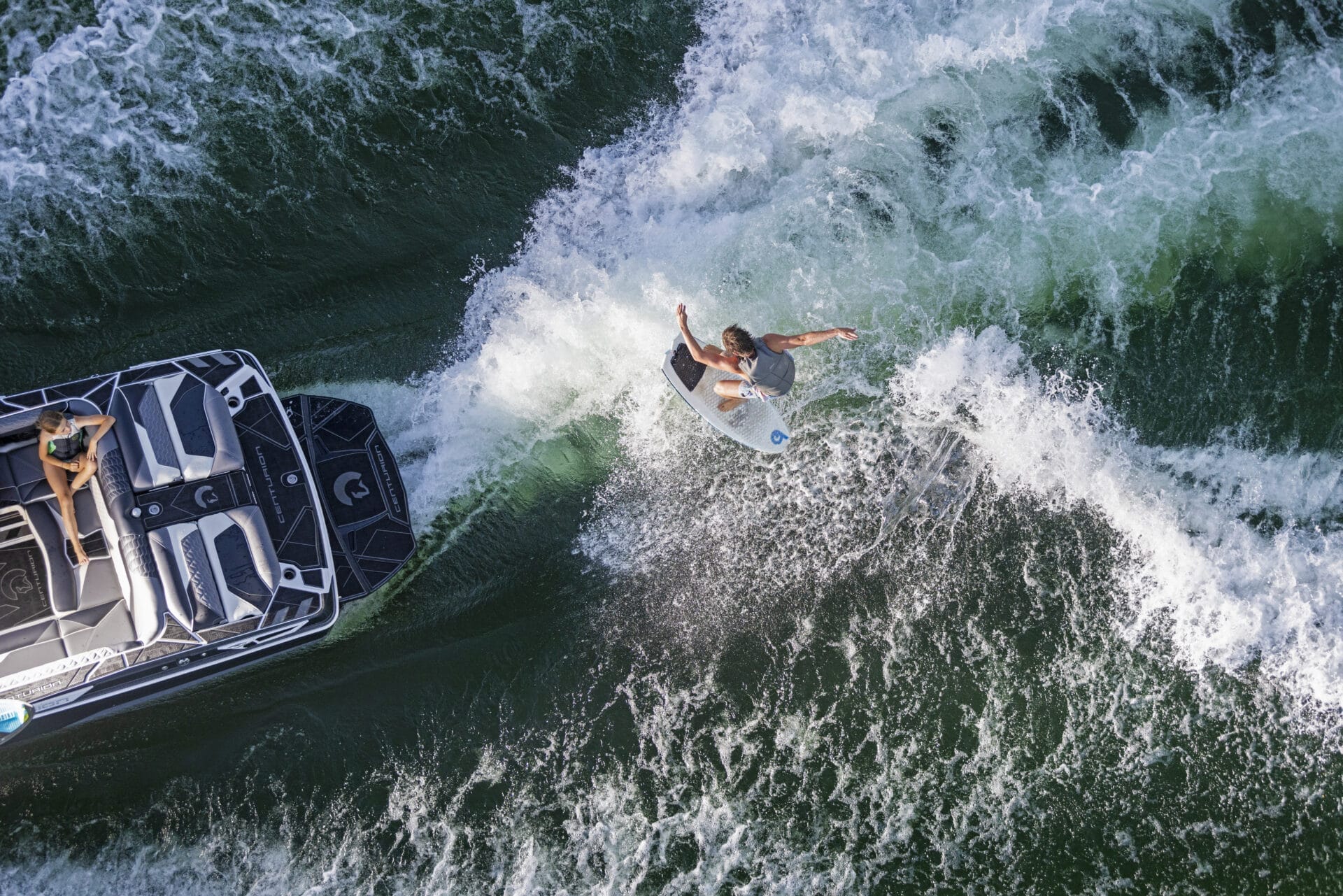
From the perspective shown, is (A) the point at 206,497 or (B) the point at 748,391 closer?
(A) the point at 206,497

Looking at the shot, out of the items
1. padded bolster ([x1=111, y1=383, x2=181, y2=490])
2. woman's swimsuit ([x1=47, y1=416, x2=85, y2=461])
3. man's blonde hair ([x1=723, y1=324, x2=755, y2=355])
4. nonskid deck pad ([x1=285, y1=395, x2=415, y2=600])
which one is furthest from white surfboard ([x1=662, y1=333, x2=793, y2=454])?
woman's swimsuit ([x1=47, y1=416, x2=85, y2=461])

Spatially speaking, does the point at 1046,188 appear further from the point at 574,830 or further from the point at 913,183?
the point at 574,830

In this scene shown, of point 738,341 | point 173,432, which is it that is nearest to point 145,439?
point 173,432

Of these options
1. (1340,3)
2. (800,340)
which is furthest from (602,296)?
(1340,3)

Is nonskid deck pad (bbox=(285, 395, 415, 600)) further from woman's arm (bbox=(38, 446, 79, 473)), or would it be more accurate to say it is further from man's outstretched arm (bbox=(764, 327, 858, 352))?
man's outstretched arm (bbox=(764, 327, 858, 352))

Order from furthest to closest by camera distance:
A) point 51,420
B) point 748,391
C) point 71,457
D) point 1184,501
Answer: point 1184,501 → point 748,391 → point 71,457 → point 51,420

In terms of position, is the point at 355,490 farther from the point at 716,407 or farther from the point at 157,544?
the point at 716,407

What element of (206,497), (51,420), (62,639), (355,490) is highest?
(51,420)
